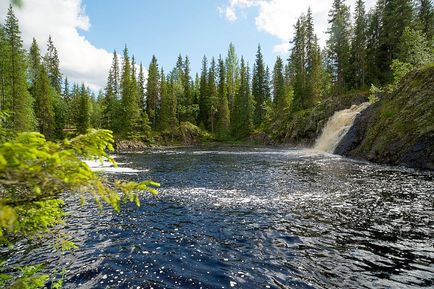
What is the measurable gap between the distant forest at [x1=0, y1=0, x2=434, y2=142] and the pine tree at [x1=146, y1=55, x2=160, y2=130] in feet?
1.00

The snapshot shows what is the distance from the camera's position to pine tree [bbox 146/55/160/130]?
9151cm

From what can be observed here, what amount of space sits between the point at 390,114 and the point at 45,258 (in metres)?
32.1

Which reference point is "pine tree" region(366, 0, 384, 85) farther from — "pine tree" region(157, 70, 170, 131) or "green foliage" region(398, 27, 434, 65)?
"pine tree" region(157, 70, 170, 131)

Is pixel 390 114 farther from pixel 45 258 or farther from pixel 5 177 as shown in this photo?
pixel 5 177

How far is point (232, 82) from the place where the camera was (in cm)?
11162

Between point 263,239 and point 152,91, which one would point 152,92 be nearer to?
point 152,91

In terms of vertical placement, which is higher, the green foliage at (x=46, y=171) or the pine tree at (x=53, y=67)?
the pine tree at (x=53, y=67)

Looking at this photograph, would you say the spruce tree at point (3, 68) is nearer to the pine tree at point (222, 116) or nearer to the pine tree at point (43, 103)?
the pine tree at point (43, 103)

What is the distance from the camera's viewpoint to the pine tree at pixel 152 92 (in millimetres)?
91506

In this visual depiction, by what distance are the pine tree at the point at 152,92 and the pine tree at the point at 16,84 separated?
42.9 meters

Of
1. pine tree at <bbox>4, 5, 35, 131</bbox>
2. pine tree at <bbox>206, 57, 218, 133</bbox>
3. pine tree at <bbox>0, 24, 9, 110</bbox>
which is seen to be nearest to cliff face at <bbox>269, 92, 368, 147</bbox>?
pine tree at <bbox>206, 57, 218, 133</bbox>

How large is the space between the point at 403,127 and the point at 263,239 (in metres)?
23.4

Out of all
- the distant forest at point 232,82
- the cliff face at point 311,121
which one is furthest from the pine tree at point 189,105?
the cliff face at point 311,121

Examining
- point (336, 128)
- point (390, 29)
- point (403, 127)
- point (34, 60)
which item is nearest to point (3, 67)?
point (34, 60)
